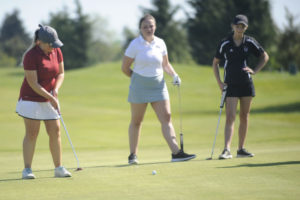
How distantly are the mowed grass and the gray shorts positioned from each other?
96 centimetres

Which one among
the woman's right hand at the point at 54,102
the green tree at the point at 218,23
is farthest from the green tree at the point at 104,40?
the woman's right hand at the point at 54,102

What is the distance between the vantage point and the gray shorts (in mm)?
7871

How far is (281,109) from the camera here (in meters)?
27.5

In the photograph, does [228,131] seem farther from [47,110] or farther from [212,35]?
[212,35]

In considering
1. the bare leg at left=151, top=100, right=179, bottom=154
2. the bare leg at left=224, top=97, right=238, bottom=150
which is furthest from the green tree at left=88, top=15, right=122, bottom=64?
the bare leg at left=151, top=100, right=179, bottom=154

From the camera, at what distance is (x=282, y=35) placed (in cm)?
5881

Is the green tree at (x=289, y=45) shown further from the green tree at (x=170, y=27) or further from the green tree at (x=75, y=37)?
the green tree at (x=75, y=37)

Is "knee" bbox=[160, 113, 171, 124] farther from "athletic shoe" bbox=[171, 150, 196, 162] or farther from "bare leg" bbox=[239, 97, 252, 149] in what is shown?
"bare leg" bbox=[239, 97, 252, 149]

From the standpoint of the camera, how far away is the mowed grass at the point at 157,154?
5.38m

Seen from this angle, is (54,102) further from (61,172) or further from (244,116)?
(244,116)

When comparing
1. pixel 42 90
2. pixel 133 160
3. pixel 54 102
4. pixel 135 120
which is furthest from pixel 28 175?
pixel 135 120

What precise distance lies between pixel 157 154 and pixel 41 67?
189 inches

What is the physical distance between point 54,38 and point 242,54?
10.4 feet

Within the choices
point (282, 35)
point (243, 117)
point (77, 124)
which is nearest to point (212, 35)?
point (282, 35)
